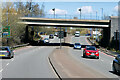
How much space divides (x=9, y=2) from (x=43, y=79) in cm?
4625

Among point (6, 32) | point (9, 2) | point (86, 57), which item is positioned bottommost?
point (86, 57)

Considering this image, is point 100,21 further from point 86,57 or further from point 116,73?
point 116,73

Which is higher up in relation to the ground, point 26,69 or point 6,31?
point 6,31

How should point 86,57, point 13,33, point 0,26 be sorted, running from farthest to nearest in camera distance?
1. point 13,33
2. point 0,26
3. point 86,57

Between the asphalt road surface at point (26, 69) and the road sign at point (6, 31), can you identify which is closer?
the asphalt road surface at point (26, 69)

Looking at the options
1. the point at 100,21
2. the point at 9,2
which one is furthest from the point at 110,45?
the point at 9,2

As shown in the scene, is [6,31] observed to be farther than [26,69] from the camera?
Yes

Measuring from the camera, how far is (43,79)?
13109mm

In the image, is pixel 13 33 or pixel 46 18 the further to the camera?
pixel 46 18

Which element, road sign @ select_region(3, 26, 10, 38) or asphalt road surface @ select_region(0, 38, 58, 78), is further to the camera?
road sign @ select_region(3, 26, 10, 38)

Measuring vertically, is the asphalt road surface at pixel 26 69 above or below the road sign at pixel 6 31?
below

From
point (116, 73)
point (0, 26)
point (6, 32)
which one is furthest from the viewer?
point (6, 32)

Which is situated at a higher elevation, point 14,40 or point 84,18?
point 84,18

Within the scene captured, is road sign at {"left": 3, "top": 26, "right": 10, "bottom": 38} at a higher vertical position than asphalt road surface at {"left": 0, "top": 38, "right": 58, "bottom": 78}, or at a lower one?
higher
